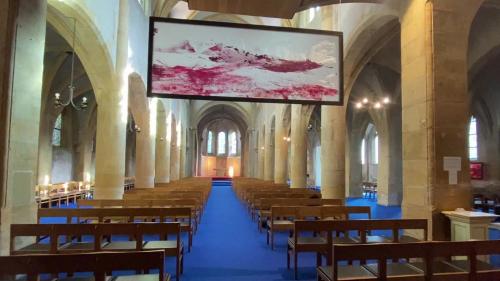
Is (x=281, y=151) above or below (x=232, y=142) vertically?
below

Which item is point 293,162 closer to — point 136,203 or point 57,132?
point 136,203

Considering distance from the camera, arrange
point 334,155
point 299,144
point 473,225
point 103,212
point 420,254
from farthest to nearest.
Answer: point 299,144 → point 334,155 → point 103,212 → point 473,225 → point 420,254

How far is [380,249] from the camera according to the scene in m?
2.22

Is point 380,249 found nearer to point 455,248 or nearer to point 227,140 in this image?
point 455,248

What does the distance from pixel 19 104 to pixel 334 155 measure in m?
7.55

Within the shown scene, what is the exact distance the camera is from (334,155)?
9109 millimetres

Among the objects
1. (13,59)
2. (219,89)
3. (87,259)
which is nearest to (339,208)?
(219,89)

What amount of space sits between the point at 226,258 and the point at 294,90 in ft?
9.40

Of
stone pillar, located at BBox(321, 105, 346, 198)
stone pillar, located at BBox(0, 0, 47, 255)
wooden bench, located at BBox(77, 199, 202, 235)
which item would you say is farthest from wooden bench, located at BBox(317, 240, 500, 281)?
stone pillar, located at BBox(321, 105, 346, 198)

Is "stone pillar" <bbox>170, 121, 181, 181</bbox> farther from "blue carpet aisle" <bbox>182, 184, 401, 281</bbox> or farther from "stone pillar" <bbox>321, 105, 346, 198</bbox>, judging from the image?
"blue carpet aisle" <bbox>182, 184, 401, 281</bbox>

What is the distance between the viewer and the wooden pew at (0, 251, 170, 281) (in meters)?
1.82

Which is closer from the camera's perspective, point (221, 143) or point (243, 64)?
point (243, 64)

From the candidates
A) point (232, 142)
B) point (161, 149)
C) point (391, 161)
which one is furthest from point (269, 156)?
point (232, 142)

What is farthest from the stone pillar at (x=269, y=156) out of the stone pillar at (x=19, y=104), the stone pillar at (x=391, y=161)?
the stone pillar at (x=19, y=104)
